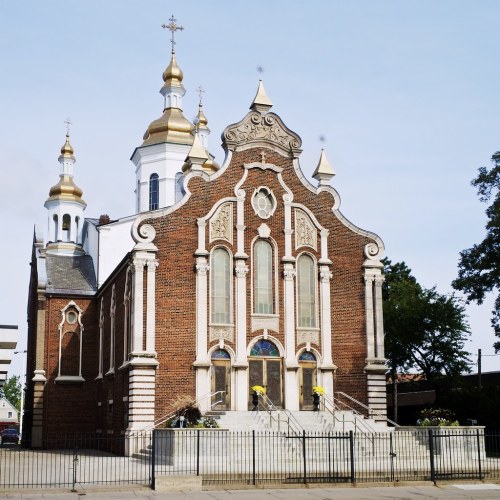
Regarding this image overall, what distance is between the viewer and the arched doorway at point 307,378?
3681 centimetres

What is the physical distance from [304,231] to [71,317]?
15551 mm

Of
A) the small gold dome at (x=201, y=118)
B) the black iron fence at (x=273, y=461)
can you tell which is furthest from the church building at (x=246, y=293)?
the small gold dome at (x=201, y=118)

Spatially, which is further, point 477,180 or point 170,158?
point 170,158

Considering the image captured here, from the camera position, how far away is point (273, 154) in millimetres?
38438

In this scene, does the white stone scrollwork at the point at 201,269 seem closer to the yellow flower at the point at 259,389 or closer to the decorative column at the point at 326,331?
the yellow flower at the point at 259,389

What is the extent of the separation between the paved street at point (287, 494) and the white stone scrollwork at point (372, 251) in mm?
16272

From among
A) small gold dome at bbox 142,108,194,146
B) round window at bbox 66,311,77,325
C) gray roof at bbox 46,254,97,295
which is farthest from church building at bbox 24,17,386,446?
small gold dome at bbox 142,108,194,146

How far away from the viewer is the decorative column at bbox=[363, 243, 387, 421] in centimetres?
3716

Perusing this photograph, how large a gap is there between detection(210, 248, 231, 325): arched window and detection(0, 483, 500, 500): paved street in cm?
1357

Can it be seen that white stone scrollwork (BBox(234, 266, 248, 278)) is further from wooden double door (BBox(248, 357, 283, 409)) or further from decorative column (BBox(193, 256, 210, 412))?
wooden double door (BBox(248, 357, 283, 409))

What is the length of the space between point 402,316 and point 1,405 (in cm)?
8807

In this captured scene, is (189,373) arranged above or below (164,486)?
above

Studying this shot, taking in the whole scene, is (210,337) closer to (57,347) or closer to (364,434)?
(364,434)

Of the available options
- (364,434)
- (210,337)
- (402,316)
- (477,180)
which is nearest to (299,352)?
(210,337)
